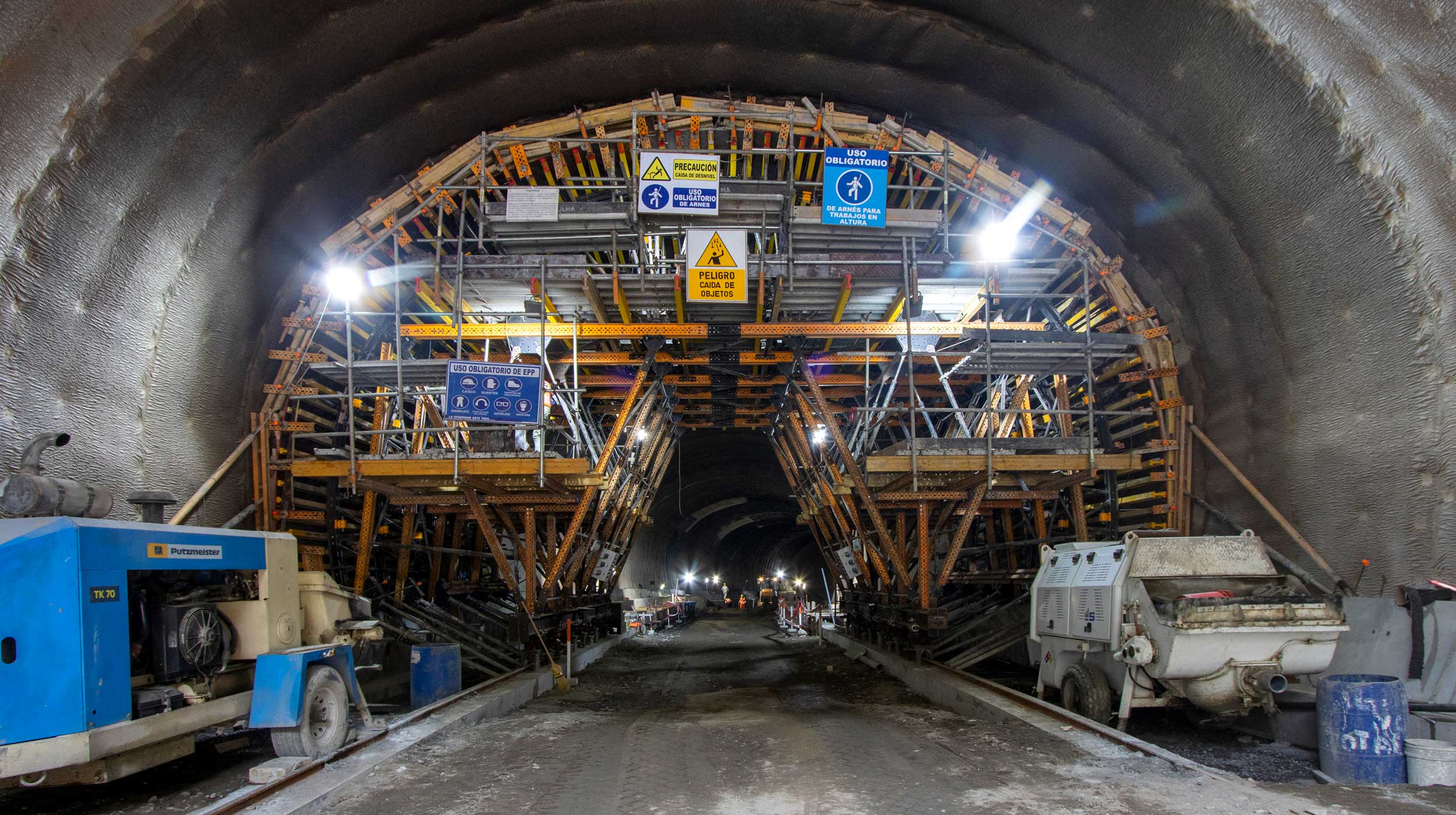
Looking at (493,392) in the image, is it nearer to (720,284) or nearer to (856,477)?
(720,284)

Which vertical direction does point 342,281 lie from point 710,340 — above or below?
above

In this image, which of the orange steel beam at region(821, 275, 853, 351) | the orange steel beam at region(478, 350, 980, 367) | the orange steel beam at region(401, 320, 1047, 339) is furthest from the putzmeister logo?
Result: the orange steel beam at region(821, 275, 853, 351)

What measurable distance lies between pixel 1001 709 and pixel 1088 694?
→ 0.92 metres

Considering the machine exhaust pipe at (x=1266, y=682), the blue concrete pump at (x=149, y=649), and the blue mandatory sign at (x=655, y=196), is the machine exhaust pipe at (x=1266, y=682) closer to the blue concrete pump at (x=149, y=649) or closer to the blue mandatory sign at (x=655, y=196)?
the blue concrete pump at (x=149, y=649)

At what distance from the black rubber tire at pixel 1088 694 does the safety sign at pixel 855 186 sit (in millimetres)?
5871

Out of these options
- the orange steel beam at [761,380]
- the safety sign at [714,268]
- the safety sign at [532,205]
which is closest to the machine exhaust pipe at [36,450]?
the safety sign at [532,205]

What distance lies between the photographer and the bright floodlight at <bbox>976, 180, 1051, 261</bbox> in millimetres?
12008

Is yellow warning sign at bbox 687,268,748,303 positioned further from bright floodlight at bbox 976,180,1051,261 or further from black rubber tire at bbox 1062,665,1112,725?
black rubber tire at bbox 1062,665,1112,725

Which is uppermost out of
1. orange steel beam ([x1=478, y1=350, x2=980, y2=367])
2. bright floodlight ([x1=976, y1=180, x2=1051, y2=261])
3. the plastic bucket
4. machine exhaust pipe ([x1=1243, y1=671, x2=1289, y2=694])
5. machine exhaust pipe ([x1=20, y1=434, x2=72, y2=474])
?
bright floodlight ([x1=976, y1=180, x2=1051, y2=261])

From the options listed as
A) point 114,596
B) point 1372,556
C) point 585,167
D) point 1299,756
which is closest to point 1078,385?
point 1372,556

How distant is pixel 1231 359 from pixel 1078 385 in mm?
3393

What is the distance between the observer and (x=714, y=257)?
10906mm

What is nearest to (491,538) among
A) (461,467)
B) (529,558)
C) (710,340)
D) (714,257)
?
(529,558)

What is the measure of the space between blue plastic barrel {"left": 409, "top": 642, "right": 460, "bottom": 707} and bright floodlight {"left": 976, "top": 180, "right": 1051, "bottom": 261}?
8594 millimetres
